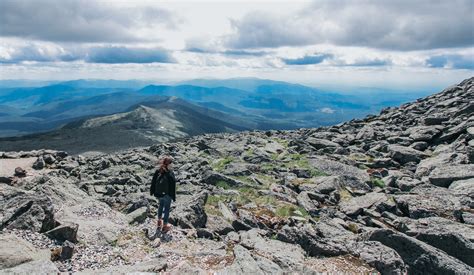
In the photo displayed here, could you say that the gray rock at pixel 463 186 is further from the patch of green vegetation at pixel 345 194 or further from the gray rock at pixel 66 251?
the gray rock at pixel 66 251

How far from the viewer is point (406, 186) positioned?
33.5m

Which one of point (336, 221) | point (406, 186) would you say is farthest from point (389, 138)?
point (336, 221)

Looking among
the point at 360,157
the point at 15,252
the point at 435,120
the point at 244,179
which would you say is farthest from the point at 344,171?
the point at 15,252

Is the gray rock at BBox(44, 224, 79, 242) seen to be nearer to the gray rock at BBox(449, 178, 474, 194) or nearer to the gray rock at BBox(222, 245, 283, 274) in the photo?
the gray rock at BBox(222, 245, 283, 274)

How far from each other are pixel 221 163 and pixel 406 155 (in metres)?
23.3

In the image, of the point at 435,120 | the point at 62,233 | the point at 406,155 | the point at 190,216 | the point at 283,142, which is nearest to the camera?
the point at 62,233

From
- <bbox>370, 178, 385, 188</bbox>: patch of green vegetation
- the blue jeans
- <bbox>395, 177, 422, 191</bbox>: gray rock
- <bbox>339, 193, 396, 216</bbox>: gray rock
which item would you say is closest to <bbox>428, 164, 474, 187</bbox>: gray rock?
<bbox>395, 177, 422, 191</bbox>: gray rock

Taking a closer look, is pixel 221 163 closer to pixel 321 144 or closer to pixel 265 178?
pixel 265 178

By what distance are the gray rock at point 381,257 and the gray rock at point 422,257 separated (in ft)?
2.04

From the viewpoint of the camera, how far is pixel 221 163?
47812mm

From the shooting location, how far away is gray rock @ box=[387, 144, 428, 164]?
43.6m

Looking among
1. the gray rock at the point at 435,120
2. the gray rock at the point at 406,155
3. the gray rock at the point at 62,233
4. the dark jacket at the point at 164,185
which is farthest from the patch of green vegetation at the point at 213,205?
the gray rock at the point at 435,120

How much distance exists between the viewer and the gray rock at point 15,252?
1520 centimetres

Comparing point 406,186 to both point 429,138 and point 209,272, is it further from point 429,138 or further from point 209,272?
point 209,272
